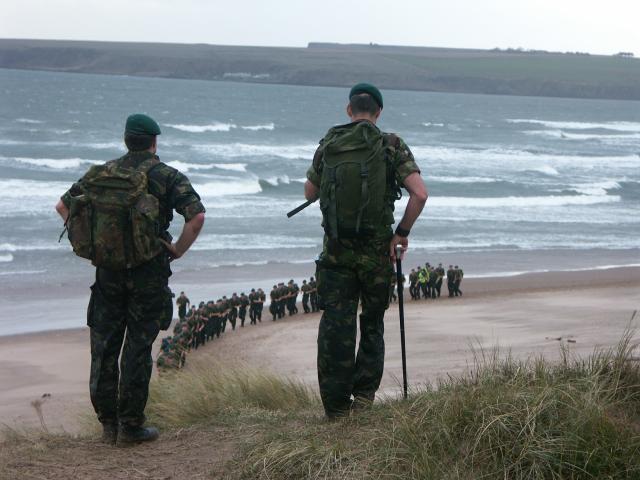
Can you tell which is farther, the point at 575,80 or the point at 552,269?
the point at 575,80

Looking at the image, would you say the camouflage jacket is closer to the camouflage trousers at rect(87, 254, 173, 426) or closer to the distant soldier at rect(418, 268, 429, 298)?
the camouflage trousers at rect(87, 254, 173, 426)

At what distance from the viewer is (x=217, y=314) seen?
63.6ft

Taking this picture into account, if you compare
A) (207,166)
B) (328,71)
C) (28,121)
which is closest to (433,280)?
(207,166)

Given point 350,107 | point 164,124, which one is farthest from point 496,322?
point 164,124

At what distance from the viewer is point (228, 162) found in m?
57.2

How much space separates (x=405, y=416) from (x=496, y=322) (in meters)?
15.0

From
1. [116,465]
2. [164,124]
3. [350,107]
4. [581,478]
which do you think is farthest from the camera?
[164,124]

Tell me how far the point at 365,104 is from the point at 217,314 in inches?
566

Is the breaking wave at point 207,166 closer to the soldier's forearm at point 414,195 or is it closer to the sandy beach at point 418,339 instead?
the sandy beach at point 418,339

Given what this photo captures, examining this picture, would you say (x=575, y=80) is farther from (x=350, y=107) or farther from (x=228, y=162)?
(x=350, y=107)

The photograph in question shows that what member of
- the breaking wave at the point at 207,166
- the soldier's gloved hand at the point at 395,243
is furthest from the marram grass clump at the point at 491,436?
the breaking wave at the point at 207,166

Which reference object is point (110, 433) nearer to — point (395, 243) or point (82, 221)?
point (82, 221)

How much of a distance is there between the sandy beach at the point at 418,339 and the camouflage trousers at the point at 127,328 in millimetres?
6064

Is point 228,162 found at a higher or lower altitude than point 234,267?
higher
